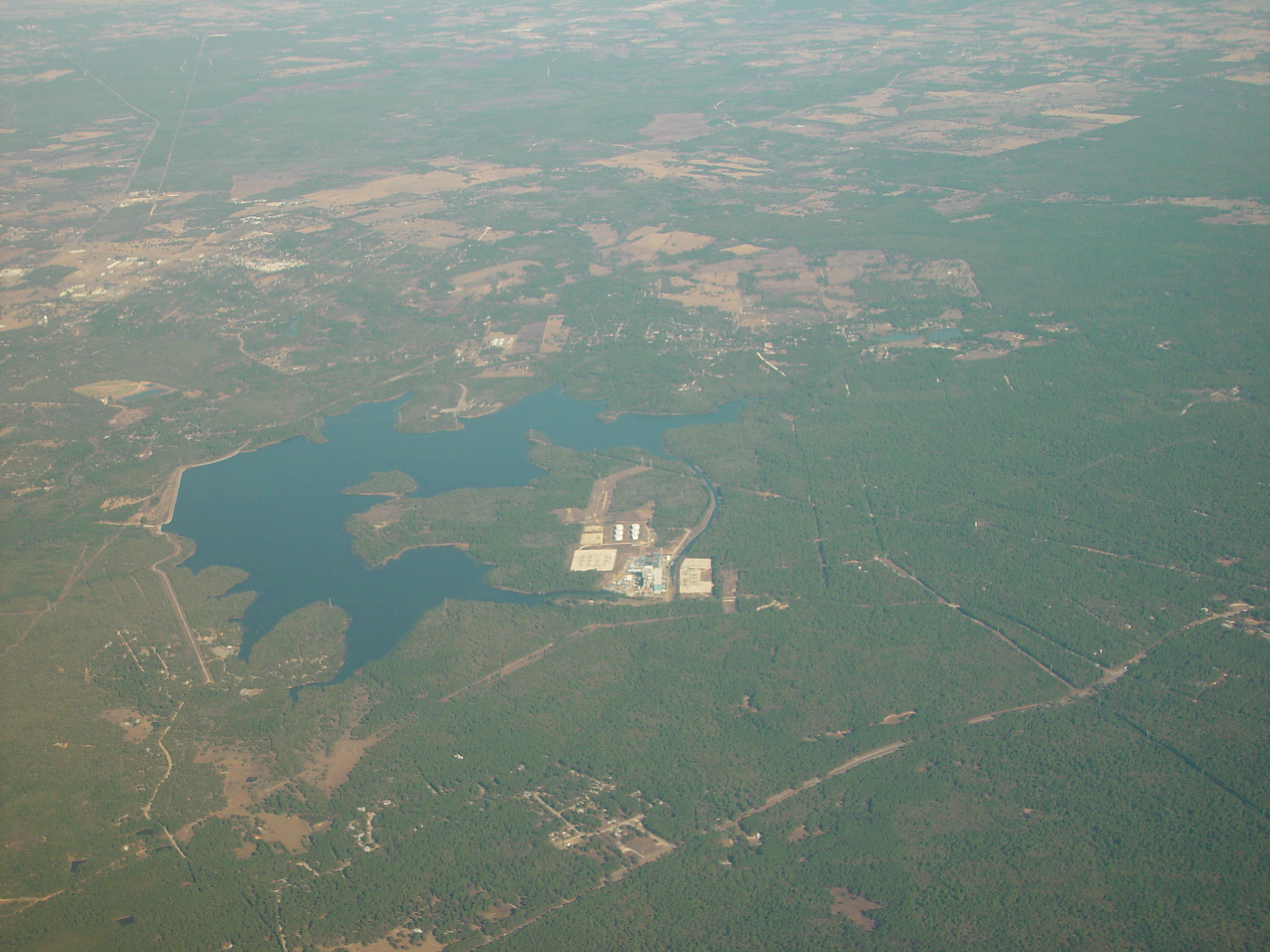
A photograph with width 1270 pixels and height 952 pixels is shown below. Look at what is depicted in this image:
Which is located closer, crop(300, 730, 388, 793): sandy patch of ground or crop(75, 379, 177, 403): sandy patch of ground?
crop(300, 730, 388, 793): sandy patch of ground

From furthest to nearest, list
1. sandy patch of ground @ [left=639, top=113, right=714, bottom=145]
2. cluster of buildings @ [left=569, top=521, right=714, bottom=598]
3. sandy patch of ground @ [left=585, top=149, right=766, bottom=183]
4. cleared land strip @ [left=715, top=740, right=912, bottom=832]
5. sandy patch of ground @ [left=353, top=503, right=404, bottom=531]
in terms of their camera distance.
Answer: sandy patch of ground @ [left=639, top=113, right=714, bottom=145] < sandy patch of ground @ [left=585, top=149, right=766, bottom=183] < sandy patch of ground @ [left=353, top=503, right=404, bottom=531] < cluster of buildings @ [left=569, top=521, right=714, bottom=598] < cleared land strip @ [left=715, top=740, right=912, bottom=832]

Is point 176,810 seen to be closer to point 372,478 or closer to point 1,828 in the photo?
point 1,828

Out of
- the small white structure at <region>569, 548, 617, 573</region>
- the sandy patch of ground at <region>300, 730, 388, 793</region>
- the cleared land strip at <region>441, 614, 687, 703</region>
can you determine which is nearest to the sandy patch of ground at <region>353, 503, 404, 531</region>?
the small white structure at <region>569, 548, 617, 573</region>

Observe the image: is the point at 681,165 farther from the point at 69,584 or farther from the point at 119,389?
the point at 69,584

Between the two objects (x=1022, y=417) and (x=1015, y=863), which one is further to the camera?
(x=1022, y=417)

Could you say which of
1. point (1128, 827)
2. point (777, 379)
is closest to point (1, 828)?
point (1128, 827)

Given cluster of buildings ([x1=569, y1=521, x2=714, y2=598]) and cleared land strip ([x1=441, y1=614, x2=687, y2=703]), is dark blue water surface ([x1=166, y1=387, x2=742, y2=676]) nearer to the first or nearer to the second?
cleared land strip ([x1=441, y1=614, x2=687, y2=703])
